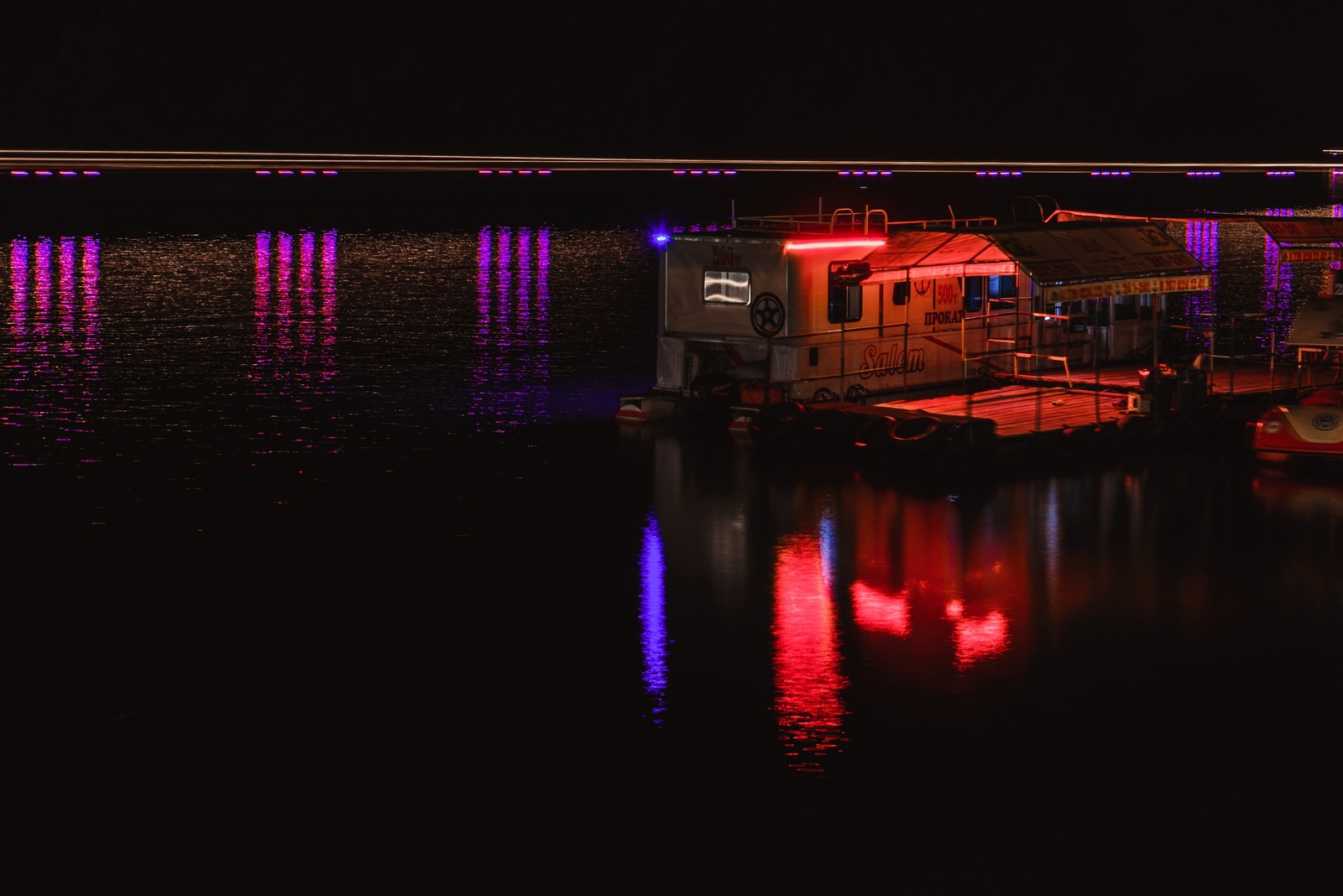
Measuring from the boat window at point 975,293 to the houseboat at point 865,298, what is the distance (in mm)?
25

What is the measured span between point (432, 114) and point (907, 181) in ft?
101

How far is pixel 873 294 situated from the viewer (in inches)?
1102

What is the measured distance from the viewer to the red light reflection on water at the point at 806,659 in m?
13.4

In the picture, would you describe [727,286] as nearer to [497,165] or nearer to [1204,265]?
[1204,265]

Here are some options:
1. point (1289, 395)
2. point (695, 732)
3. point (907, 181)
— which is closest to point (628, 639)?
point (695, 732)

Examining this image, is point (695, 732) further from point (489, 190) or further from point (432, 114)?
point (432, 114)

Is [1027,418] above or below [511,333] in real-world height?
below

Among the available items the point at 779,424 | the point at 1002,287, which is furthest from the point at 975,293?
the point at 779,424

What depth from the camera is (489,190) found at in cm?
9481

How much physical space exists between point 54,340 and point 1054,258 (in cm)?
2091

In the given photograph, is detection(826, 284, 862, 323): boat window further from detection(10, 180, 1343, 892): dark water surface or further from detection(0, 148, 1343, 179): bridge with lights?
detection(0, 148, 1343, 179): bridge with lights

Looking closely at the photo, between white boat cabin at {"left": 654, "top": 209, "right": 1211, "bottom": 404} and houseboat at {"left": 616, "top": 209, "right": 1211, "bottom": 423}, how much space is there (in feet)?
0.08

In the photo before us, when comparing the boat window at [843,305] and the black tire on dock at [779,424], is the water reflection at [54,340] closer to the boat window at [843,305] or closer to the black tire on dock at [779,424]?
the black tire on dock at [779,424]

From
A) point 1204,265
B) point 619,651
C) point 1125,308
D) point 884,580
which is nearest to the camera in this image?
point 619,651
